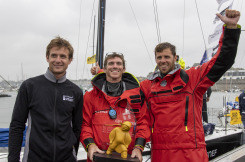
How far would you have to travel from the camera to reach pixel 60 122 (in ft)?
5.82

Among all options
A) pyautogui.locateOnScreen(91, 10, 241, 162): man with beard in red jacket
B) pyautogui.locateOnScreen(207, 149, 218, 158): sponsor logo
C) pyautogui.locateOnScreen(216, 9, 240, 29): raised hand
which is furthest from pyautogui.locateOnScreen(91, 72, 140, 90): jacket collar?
pyautogui.locateOnScreen(207, 149, 218, 158): sponsor logo

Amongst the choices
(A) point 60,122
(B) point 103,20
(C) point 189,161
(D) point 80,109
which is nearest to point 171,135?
(C) point 189,161

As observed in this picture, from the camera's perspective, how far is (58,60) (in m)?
1.85

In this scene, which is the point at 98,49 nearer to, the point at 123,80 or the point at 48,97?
the point at 123,80

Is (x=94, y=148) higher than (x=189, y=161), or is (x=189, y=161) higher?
(x=94, y=148)

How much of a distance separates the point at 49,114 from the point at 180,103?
4.21 feet

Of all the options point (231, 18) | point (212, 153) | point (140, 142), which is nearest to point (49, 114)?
point (140, 142)

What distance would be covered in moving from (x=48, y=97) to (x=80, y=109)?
359 millimetres

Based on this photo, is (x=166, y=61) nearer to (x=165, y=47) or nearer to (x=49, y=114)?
(x=165, y=47)

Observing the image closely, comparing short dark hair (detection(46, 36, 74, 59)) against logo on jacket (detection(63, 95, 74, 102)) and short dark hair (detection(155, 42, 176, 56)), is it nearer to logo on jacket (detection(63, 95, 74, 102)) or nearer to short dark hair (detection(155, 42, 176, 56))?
→ logo on jacket (detection(63, 95, 74, 102))

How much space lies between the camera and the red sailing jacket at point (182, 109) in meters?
2.03

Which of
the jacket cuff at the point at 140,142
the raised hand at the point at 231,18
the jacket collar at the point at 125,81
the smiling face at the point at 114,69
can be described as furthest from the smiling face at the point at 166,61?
the jacket cuff at the point at 140,142

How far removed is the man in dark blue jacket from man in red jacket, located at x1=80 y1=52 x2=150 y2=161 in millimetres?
181

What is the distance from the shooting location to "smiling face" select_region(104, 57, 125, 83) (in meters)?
2.11
